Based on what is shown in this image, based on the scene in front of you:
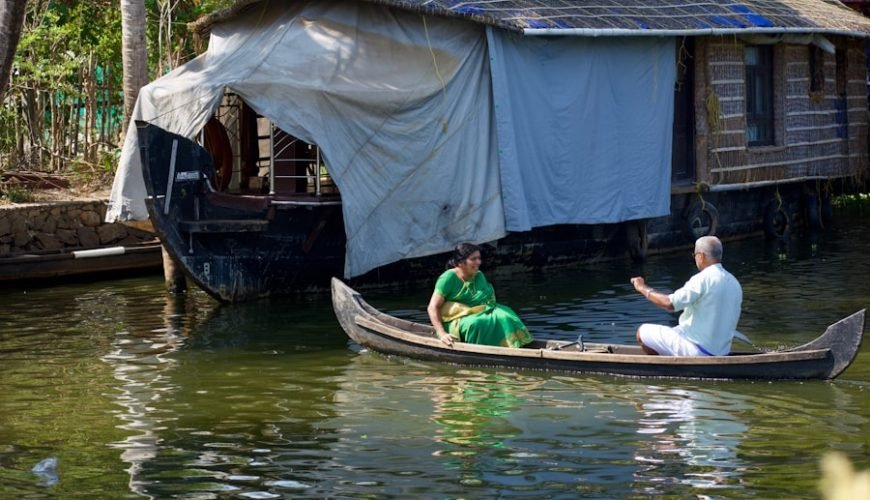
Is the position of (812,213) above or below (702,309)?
above

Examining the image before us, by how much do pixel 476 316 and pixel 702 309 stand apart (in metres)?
2.09

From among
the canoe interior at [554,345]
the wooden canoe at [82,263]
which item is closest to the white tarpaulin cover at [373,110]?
the wooden canoe at [82,263]

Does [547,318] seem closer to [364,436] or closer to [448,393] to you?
[448,393]

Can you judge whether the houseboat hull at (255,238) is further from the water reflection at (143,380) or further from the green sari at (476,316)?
the green sari at (476,316)

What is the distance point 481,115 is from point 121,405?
22.1ft

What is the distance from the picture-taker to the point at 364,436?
28.0ft

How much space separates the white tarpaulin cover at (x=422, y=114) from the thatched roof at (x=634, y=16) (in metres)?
0.36

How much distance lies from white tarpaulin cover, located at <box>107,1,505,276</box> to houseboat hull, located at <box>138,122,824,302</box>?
0.54 metres

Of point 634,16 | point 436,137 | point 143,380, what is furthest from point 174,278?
point 634,16

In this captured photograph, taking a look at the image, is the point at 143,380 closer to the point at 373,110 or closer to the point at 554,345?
the point at 554,345

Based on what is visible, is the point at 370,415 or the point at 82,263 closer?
the point at 370,415

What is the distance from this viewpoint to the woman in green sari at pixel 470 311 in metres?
10.8

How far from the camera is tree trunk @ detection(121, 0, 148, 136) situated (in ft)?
51.4

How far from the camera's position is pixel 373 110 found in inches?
569
